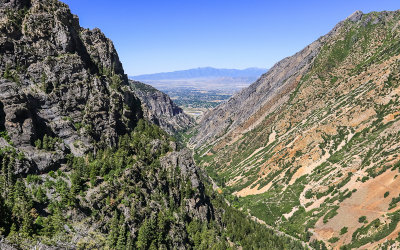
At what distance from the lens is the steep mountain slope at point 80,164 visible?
2292 inches

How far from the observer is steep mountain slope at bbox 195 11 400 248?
80863 mm

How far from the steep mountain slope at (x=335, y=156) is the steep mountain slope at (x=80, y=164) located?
20355 mm

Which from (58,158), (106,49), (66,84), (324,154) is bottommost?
(324,154)

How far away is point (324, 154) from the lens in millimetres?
123438

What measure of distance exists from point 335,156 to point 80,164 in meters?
105

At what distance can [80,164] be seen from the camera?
238ft

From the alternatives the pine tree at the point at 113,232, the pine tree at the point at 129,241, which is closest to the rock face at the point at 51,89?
the pine tree at the point at 113,232

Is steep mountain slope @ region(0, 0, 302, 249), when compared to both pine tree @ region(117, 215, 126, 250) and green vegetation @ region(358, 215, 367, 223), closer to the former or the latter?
pine tree @ region(117, 215, 126, 250)

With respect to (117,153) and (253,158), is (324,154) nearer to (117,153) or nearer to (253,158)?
(253,158)

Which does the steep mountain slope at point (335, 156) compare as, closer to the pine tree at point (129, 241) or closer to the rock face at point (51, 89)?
the pine tree at point (129, 241)

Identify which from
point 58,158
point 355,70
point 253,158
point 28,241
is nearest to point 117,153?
point 58,158

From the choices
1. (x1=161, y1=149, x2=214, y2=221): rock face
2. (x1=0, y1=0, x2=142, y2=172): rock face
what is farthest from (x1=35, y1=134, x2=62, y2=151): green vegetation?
(x1=161, y1=149, x2=214, y2=221): rock face

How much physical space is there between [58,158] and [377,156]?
10787cm

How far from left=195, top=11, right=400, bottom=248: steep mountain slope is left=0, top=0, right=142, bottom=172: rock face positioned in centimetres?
7562
